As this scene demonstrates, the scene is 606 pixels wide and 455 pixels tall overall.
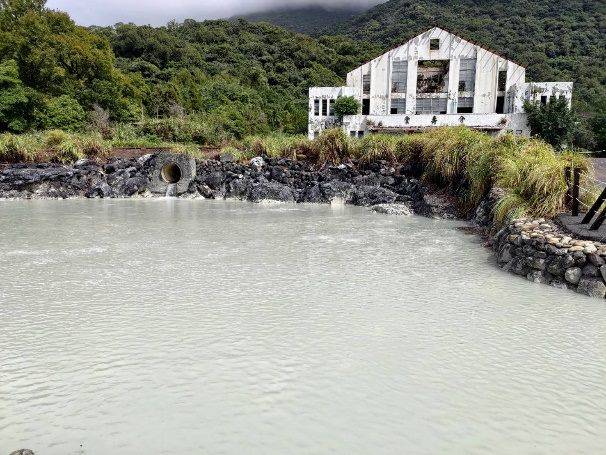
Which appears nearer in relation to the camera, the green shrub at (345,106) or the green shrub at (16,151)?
the green shrub at (16,151)

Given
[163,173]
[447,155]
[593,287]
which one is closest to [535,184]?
[593,287]

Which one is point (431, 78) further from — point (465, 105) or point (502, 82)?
point (502, 82)

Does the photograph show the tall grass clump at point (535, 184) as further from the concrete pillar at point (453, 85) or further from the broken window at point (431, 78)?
the broken window at point (431, 78)

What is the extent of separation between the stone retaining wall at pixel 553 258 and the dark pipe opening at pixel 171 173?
13324 millimetres

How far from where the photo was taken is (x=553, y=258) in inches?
273

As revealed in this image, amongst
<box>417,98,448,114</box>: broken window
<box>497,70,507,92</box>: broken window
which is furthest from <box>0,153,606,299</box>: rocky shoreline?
<box>497,70,507,92</box>: broken window

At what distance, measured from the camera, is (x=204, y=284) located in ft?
22.4

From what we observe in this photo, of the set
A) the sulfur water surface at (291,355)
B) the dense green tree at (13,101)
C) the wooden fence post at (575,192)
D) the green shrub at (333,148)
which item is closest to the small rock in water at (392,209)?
the green shrub at (333,148)

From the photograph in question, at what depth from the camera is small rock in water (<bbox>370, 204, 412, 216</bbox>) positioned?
1402 centimetres

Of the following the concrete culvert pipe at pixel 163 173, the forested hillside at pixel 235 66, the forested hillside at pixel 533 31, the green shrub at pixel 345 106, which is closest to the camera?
the concrete culvert pipe at pixel 163 173

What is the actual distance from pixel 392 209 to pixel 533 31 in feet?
159

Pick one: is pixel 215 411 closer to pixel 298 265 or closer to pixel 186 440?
pixel 186 440

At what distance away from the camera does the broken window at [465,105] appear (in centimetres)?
3166

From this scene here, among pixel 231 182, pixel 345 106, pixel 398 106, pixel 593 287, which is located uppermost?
pixel 398 106
